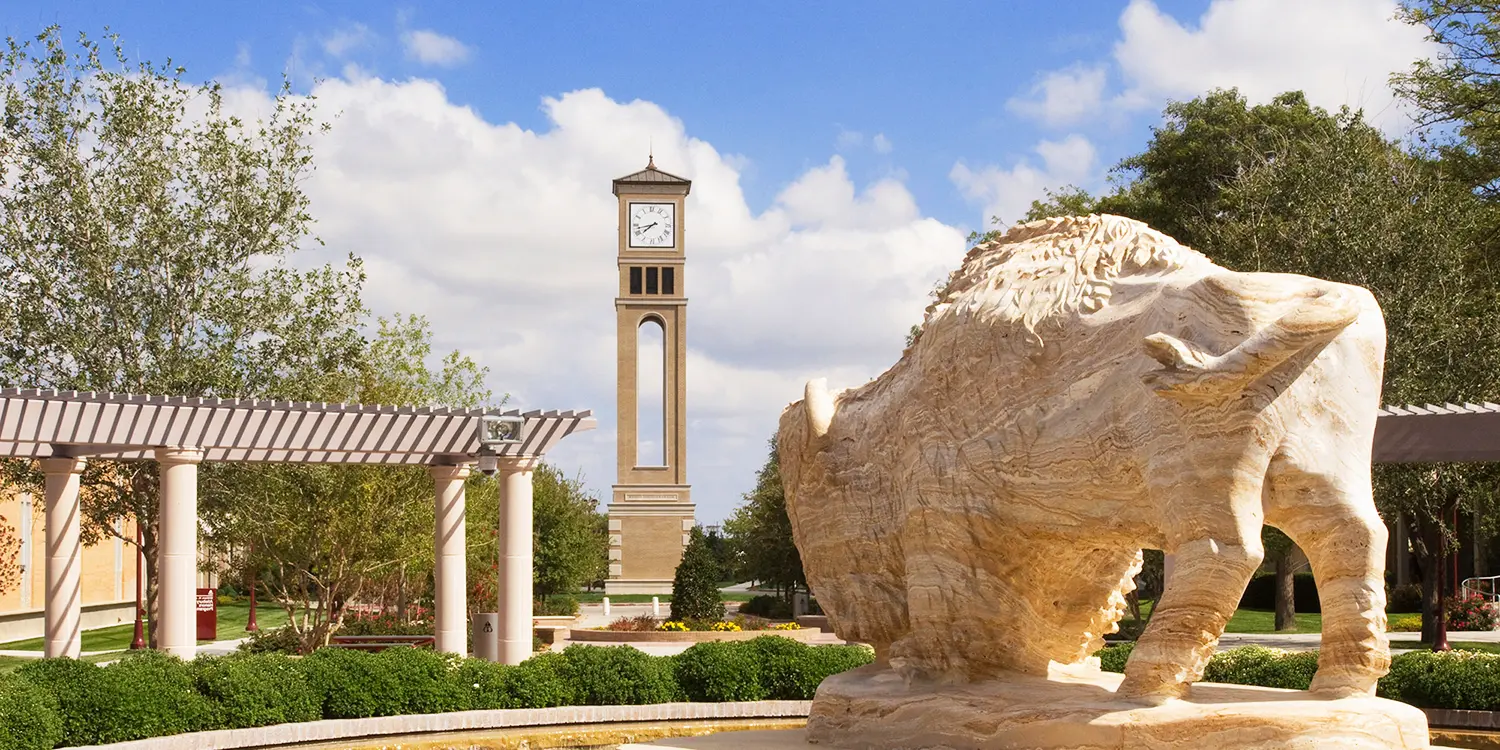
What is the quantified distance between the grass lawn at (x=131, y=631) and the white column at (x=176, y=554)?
11.2 metres

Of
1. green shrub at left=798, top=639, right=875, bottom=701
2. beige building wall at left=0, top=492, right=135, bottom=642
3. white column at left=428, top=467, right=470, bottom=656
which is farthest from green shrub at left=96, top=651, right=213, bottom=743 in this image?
beige building wall at left=0, top=492, right=135, bottom=642

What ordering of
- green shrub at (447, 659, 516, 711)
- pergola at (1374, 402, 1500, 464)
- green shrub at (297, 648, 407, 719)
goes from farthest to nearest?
green shrub at (447, 659, 516, 711)
green shrub at (297, 648, 407, 719)
pergola at (1374, 402, 1500, 464)

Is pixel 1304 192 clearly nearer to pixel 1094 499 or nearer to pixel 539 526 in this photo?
pixel 1094 499

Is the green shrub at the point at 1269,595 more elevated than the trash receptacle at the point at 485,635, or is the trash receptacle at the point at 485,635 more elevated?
the trash receptacle at the point at 485,635

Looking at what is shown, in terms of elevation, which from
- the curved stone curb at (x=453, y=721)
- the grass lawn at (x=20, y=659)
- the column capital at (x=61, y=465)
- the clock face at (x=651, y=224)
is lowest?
the grass lawn at (x=20, y=659)

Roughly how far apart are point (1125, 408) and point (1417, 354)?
15453 millimetres

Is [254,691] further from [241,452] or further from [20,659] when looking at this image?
[20,659]

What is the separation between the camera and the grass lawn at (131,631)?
32.3 metres

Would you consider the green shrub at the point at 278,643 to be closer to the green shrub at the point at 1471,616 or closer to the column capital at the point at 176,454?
the column capital at the point at 176,454

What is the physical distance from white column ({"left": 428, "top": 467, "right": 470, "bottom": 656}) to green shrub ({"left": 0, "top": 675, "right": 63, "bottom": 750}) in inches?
280

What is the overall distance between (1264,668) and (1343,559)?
6.33 m

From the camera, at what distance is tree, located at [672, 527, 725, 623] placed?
29.5 meters

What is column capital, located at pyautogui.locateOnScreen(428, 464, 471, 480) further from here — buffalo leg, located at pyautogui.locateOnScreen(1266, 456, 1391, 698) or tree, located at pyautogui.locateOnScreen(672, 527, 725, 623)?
buffalo leg, located at pyautogui.locateOnScreen(1266, 456, 1391, 698)

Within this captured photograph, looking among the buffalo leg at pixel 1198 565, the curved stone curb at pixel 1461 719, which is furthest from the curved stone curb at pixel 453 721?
the buffalo leg at pixel 1198 565
